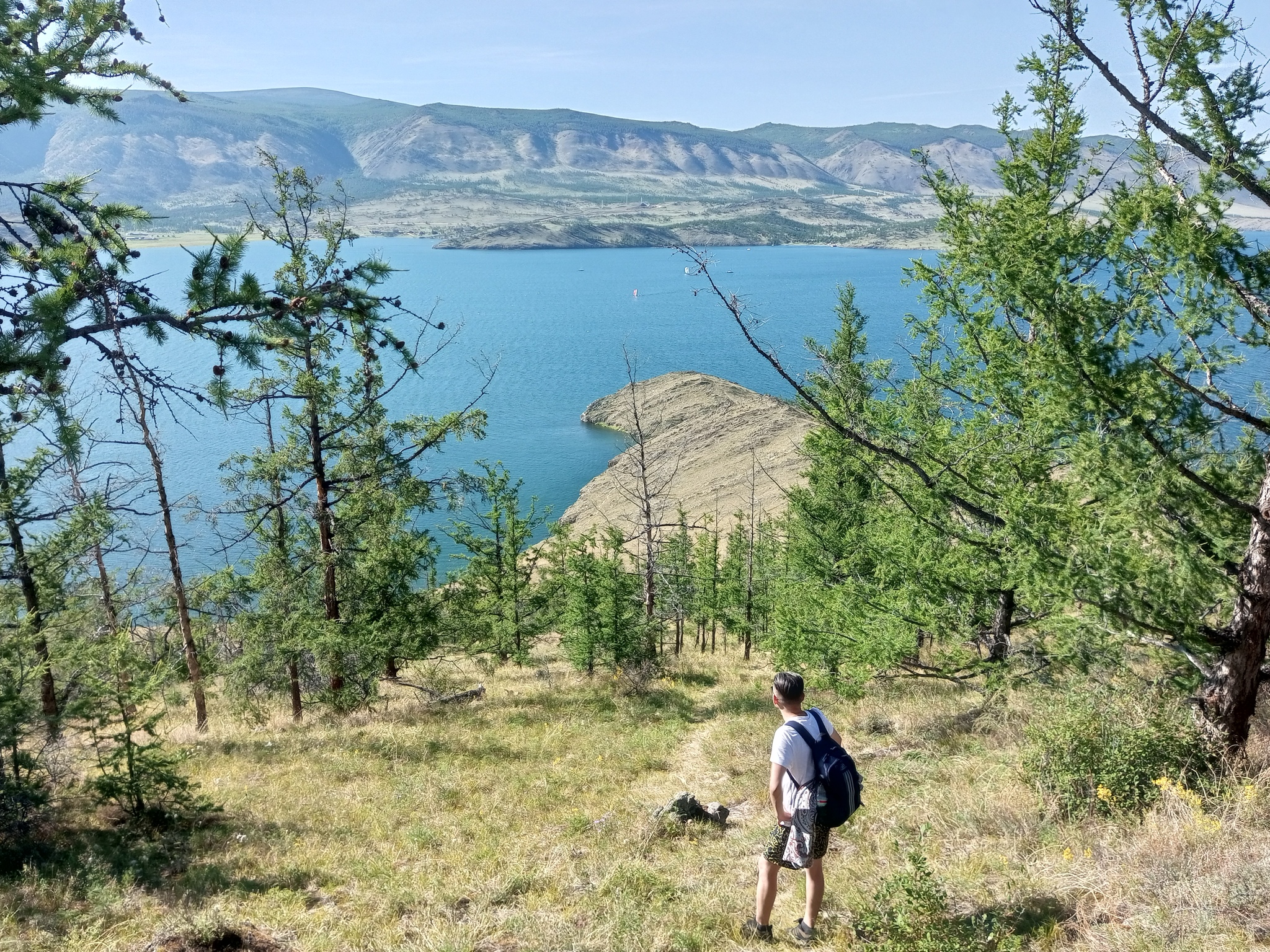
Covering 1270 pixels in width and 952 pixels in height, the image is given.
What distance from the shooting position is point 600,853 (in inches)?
298

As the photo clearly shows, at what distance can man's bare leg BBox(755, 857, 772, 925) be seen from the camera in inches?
213

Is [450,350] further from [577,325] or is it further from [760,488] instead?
[760,488]

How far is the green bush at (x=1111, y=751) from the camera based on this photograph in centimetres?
636

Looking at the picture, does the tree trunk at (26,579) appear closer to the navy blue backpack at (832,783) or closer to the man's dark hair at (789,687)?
the man's dark hair at (789,687)

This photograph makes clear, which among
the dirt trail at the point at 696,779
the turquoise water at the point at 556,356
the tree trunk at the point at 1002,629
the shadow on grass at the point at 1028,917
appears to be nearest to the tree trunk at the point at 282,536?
the turquoise water at the point at 556,356

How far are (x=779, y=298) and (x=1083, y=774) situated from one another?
516 feet

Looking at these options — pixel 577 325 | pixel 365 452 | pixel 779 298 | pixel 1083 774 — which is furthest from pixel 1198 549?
pixel 779 298

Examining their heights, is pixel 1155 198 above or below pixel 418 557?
above

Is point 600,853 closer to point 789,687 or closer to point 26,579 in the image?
point 789,687

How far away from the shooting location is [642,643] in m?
18.1

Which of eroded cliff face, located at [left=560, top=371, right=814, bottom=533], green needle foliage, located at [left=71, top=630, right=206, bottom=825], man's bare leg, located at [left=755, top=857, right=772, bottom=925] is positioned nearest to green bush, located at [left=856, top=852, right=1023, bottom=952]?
man's bare leg, located at [left=755, top=857, right=772, bottom=925]

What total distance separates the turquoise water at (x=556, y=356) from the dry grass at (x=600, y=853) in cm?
520

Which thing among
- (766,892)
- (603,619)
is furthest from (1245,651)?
(603,619)

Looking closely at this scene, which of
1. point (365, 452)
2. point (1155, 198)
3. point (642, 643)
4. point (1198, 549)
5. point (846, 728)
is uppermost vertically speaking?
point (1155, 198)
